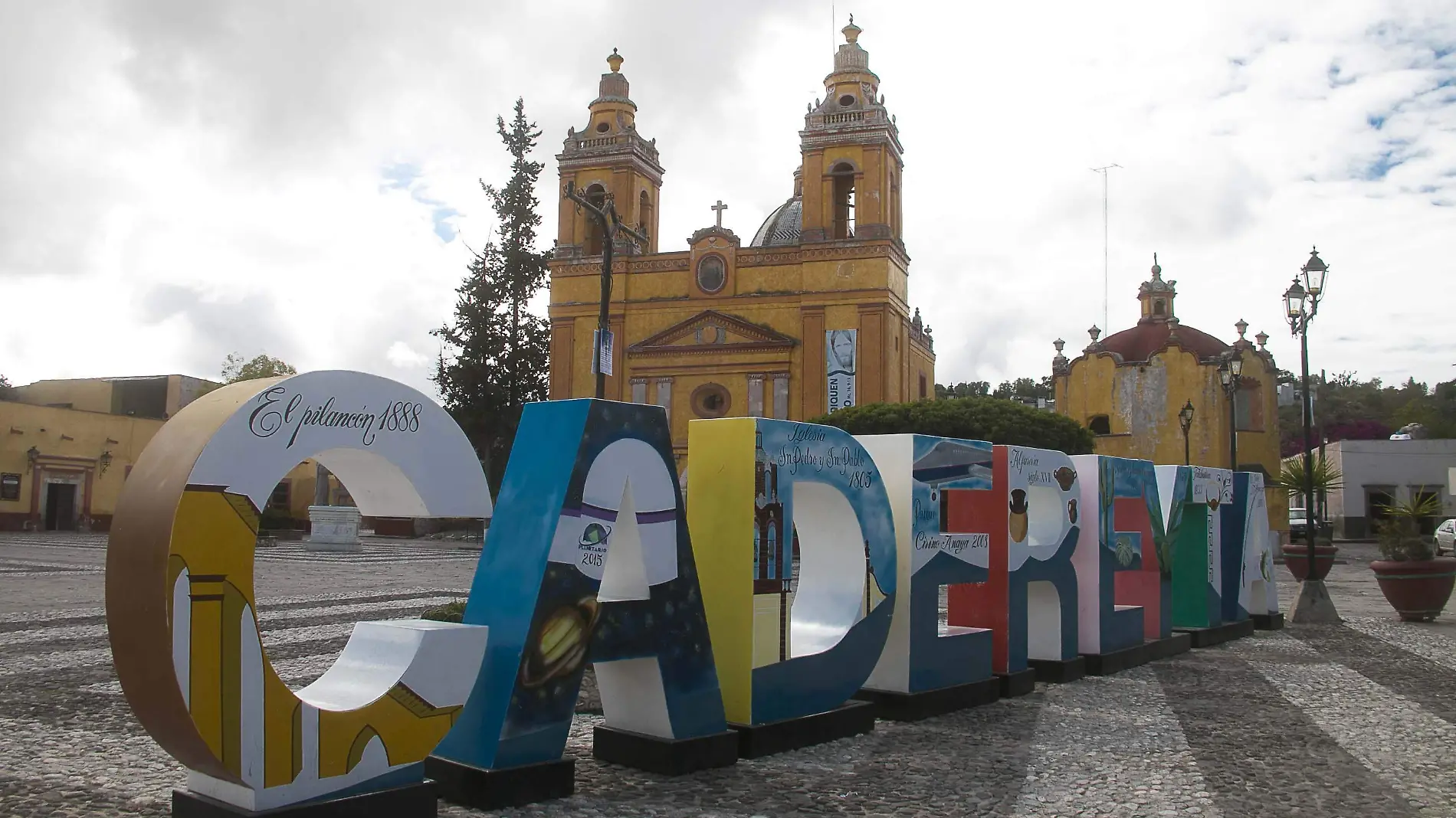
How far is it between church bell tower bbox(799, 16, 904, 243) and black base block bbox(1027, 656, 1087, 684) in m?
30.7

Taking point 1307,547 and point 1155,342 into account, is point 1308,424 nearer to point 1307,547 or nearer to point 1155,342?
point 1307,547

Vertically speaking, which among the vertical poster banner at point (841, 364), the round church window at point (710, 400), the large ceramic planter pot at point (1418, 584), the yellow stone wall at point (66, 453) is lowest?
the large ceramic planter pot at point (1418, 584)

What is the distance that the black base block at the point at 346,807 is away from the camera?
4.44m

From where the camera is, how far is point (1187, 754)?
22.6 feet

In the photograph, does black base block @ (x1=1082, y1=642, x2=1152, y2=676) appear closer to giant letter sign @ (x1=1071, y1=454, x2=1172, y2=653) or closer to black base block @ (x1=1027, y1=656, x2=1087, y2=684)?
giant letter sign @ (x1=1071, y1=454, x2=1172, y2=653)

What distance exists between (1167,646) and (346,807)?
9301 mm

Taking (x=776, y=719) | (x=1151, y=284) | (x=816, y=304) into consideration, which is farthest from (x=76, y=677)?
(x=1151, y=284)

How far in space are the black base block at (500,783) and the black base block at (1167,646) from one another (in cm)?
745

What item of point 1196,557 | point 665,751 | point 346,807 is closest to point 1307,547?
point 1196,557

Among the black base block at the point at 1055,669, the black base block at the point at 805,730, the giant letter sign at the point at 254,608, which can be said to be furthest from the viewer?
the black base block at the point at 1055,669

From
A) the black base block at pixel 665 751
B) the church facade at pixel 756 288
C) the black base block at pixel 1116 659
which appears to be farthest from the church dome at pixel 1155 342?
the black base block at pixel 665 751

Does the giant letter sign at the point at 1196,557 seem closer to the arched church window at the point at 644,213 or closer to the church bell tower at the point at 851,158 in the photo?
→ the church bell tower at the point at 851,158

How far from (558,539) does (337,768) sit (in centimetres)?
146

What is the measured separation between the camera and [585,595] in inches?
225
